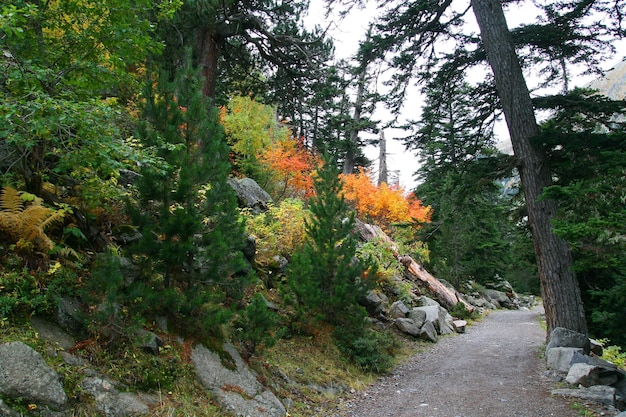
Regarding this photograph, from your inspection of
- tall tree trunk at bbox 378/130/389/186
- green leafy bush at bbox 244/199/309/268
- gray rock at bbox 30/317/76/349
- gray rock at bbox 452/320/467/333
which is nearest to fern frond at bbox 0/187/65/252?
gray rock at bbox 30/317/76/349

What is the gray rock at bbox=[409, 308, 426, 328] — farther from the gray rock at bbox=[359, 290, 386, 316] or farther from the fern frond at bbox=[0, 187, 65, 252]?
the fern frond at bbox=[0, 187, 65, 252]

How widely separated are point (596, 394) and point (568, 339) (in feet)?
8.07

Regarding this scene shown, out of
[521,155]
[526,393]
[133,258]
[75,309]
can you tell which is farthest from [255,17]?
[526,393]

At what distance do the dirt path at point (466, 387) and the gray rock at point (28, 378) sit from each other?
3.73 m

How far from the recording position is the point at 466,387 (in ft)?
21.3

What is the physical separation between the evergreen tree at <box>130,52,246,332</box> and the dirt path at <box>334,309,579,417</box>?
2.68 m

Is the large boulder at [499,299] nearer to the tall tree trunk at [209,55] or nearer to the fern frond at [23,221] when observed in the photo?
the tall tree trunk at [209,55]

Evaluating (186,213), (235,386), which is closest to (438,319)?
(235,386)

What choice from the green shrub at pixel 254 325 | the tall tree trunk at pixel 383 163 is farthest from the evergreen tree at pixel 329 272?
the tall tree trunk at pixel 383 163

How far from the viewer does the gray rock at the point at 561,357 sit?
6777 mm

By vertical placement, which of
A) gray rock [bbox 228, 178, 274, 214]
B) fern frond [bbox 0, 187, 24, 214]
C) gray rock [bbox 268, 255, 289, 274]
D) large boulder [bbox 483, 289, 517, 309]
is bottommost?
large boulder [bbox 483, 289, 517, 309]

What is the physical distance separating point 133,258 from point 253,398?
2248 millimetres

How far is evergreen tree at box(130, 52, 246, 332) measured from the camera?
4488 millimetres

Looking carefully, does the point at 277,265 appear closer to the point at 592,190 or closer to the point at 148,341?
the point at 148,341
